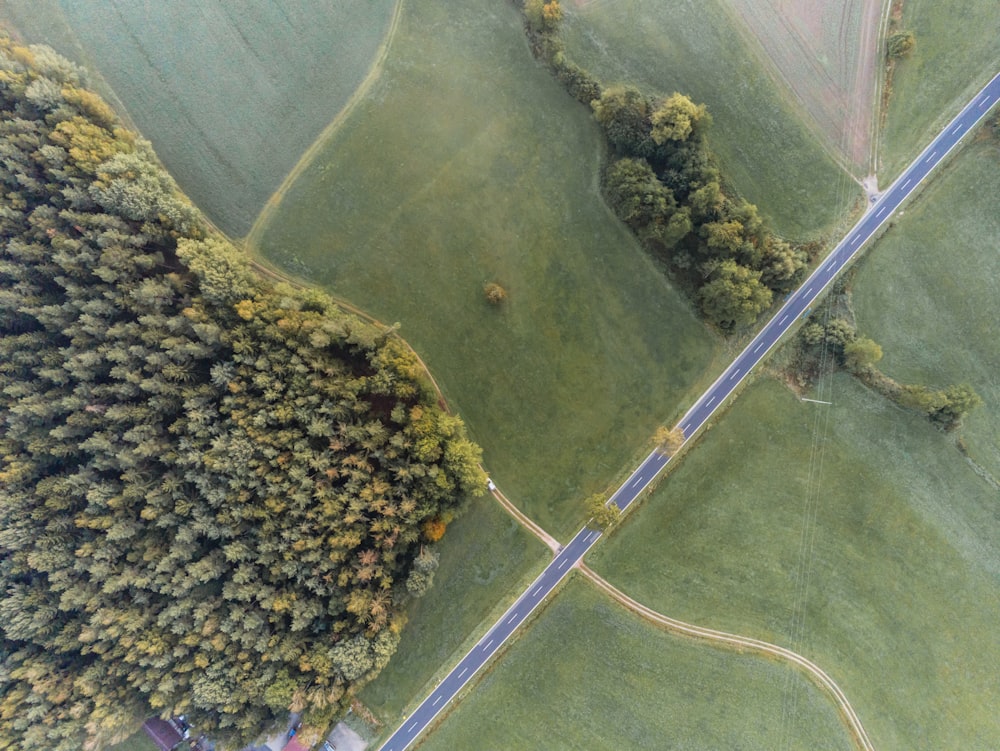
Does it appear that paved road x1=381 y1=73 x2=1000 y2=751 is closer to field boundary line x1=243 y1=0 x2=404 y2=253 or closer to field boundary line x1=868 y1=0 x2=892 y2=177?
field boundary line x1=868 y1=0 x2=892 y2=177

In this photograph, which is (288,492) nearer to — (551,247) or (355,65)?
(551,247)

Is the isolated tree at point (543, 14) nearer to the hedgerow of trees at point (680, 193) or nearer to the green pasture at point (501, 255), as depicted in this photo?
the hedgerow of trees at point (680, 193)

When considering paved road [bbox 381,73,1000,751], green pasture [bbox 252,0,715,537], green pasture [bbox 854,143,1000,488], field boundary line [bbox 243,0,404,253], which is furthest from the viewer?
green pasture [bbox 854,143,1000,488]

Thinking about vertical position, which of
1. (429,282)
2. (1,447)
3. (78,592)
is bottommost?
(78,592)

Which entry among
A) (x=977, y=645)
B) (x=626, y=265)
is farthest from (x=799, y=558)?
(x=626, y=265)

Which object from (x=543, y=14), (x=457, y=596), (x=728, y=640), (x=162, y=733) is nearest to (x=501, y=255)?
(x=543, y=14)

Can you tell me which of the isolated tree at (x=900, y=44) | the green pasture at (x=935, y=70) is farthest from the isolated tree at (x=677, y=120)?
the green pasture at (x=935, y=70)

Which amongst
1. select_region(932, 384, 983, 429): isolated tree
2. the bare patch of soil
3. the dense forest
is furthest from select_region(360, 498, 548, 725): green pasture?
the bare patch of soil
